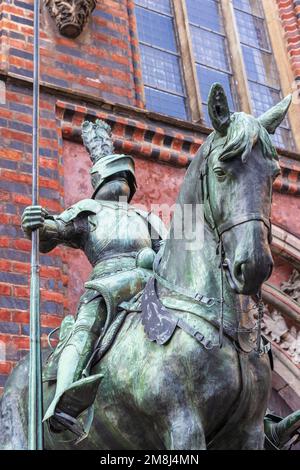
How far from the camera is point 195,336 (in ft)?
12.0

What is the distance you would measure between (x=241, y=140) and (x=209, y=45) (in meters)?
6.71

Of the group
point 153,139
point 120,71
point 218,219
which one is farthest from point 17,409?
point 120,71

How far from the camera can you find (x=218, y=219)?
3684 millimetres

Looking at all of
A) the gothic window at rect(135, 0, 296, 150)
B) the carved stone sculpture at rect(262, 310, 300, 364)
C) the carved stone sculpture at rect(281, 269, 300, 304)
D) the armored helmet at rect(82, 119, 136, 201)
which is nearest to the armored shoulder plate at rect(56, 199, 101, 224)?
the armored helmet at rect(82, 119, 136, 201)

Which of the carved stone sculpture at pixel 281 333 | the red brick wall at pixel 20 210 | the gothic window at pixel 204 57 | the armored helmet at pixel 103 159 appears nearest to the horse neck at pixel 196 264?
the armored helmet at pixel 103 159

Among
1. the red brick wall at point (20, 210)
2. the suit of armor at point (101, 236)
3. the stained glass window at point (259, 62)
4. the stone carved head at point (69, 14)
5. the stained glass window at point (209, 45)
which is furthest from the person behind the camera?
the stained glass window at point (259, 62)

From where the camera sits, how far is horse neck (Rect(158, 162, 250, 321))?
3770 mm

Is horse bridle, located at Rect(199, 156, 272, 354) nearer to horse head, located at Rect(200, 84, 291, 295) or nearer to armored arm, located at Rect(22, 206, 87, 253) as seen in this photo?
horse head, located at Rect(200, 84, 291, 295)

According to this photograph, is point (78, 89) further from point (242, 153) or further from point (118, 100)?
point (242, 153)

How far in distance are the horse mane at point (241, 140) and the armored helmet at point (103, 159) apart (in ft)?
3.80

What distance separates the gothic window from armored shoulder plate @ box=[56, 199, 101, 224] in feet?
14.3

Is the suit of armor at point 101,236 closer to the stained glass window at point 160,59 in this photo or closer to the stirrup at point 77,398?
the stirrup at point 77,398

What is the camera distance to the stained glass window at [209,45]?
9.72m
